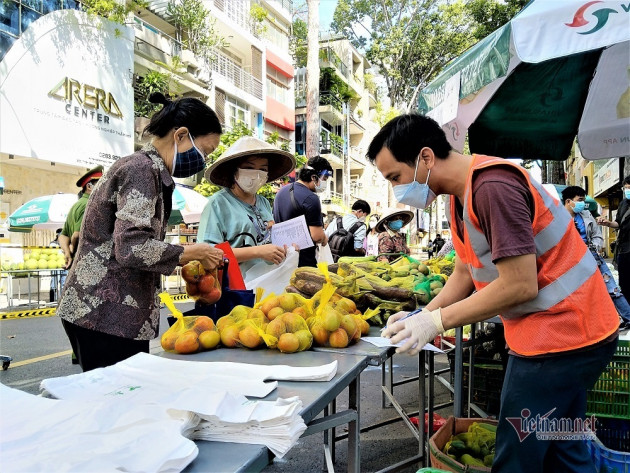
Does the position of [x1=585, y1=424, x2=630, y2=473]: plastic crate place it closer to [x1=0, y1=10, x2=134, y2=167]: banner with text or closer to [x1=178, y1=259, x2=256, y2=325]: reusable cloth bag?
[x1=178, y1=259, x2=256, y2=325]: reusable cloth bag

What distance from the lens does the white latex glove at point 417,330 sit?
1.52 metres

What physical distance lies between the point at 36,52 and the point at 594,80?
1198 cm

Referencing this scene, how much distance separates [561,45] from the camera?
2.70 m

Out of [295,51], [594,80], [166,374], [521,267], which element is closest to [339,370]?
[166,374]

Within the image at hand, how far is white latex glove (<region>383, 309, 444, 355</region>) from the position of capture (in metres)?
1.52

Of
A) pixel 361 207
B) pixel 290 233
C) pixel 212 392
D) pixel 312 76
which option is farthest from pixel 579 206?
pixel 312 76

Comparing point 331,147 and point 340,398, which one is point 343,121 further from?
point 340,398

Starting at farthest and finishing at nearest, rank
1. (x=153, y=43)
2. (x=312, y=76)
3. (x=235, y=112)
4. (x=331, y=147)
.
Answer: (x=331, y=147)
(x=235, y=112)
(x=153, y=43)
(x=312, y=76)

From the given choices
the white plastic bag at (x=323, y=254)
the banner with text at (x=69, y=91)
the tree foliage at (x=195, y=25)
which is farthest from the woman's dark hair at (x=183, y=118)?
the tree foliage at (x=195, y=25)

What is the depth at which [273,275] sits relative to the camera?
8.90 feet

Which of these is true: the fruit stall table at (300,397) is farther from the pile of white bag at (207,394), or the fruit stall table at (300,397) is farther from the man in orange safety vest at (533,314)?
the man in orange safety vest at (533,314)

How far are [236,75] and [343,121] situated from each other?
1082 centimetres

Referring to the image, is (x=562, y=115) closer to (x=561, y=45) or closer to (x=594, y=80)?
(x=594, y=80)

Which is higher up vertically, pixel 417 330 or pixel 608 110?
pixel 608 110
